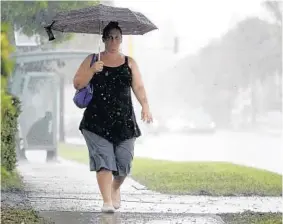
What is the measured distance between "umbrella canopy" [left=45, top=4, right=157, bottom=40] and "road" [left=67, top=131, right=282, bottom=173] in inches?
368

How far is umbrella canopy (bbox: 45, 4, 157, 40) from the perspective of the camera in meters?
6.85

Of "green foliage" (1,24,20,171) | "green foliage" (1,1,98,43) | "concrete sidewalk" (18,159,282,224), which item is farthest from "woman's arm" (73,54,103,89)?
"green foliage" (1,1,98,43)

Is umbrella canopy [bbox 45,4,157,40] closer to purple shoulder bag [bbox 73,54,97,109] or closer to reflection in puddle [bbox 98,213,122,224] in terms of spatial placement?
purple shoulder bag [bbox 73,54,97,109]

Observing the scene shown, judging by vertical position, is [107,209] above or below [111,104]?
below

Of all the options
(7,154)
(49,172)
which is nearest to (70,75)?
(49,172)

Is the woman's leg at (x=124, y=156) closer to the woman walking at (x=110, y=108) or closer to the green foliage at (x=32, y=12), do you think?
the woman walking at (x=110, y=108)

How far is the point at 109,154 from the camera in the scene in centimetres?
671

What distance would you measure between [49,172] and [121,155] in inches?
251

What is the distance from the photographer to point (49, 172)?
42.7 feet

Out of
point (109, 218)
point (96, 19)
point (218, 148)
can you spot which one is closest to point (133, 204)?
point (109, 218)

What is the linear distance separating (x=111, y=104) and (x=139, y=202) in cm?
187

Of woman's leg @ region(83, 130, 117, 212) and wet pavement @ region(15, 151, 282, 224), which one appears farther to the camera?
wet pavement @ region(15, 151, 282, 224)

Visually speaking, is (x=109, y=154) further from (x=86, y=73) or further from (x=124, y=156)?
(x=86, y=73)

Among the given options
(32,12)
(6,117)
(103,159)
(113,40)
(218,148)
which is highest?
(32,12)
